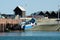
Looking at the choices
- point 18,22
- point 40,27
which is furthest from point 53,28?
point 18,22

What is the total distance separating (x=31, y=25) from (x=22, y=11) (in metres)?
41.3

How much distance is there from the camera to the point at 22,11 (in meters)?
171

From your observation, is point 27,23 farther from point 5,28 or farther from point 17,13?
point 17,13

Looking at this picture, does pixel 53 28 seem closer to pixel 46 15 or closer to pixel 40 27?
pixel 40 27

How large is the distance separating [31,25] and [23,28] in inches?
138

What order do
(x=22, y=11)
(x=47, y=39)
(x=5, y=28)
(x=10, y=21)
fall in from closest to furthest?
(x=47, y=39)
(x=5, y=28)
(x=10, y=21)
(x=22, y=11)

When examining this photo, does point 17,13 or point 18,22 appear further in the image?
point 17,13

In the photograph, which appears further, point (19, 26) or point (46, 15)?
point (46, 15)

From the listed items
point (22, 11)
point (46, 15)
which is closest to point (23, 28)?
point (22, 11)

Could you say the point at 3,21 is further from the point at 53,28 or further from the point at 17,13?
the point at 17,13

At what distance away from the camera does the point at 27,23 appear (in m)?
133

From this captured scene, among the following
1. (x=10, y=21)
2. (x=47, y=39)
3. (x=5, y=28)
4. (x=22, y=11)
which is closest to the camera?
(x=47, y=39)

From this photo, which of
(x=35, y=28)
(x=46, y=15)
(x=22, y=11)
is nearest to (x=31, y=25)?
(x=35, y=28)

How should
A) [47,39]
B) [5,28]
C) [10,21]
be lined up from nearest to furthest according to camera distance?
[47,39]
[5,28]
[10,21]
